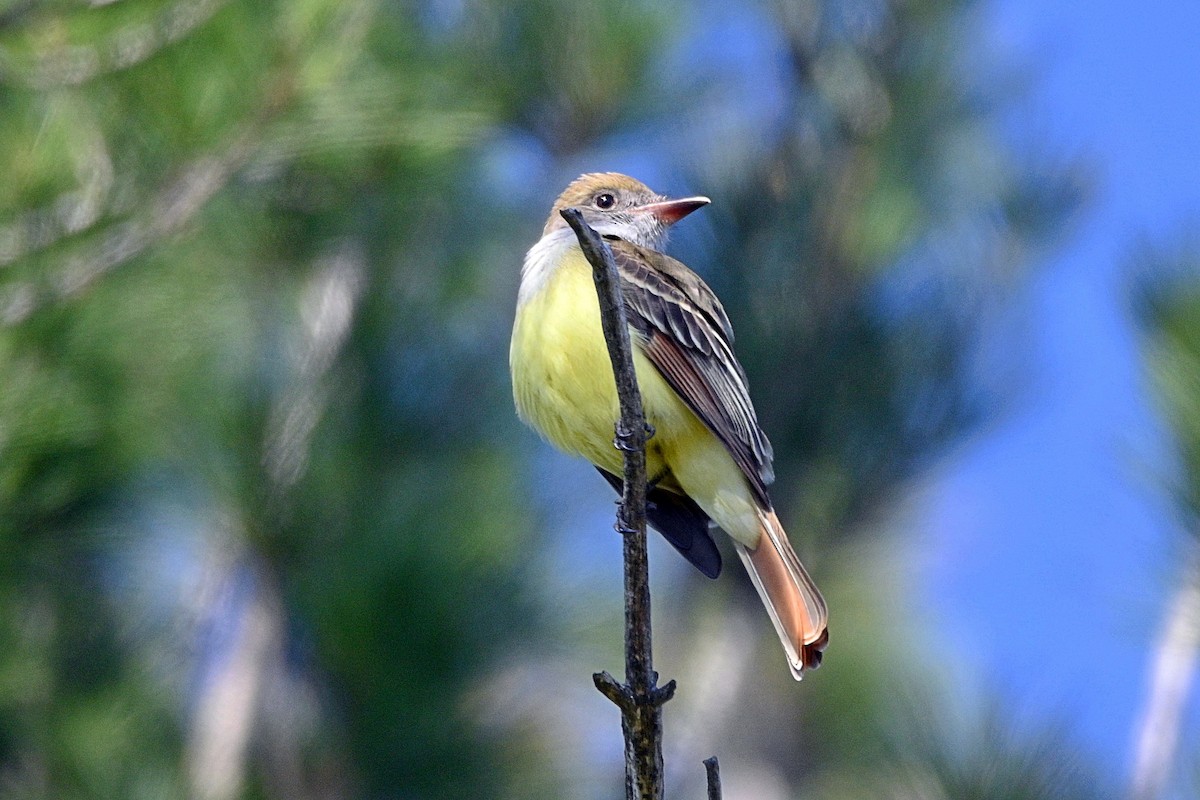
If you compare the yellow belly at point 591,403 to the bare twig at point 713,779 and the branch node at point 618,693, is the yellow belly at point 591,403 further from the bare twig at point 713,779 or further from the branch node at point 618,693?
the bare twig at point 713,779

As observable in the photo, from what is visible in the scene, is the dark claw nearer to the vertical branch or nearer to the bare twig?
the vertical branch

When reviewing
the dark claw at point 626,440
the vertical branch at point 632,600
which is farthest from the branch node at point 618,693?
the dark claw at point 626,440

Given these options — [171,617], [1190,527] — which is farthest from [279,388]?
[1190,527]

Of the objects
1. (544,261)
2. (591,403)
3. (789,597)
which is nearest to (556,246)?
(544,261)

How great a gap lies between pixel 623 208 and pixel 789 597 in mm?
1388

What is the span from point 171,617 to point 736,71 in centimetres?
319

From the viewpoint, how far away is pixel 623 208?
4754 millimetres

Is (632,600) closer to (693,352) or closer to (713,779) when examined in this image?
(713,779)

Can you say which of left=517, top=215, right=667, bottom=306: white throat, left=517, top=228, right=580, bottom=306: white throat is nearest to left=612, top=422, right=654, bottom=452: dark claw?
left=517, top=215, right=667, bottom=306: white throat

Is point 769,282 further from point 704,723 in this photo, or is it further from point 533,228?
point 704,723

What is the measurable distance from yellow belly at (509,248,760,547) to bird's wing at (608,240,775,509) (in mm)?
49

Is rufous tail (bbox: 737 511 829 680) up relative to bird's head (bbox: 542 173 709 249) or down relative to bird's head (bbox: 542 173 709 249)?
down

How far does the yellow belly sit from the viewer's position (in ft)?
12.0

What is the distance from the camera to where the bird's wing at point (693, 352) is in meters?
3.79
